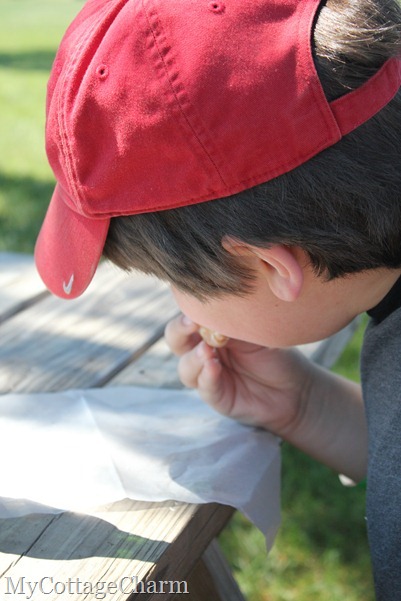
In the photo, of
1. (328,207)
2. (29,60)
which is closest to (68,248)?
(328,207)

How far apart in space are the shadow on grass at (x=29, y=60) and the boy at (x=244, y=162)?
6.96 m

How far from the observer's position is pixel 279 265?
3.31 feet

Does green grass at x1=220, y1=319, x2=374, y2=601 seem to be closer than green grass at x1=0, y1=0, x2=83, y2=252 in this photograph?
Yes

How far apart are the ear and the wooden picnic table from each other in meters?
0.29

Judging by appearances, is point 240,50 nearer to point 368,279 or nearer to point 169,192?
point 169,192

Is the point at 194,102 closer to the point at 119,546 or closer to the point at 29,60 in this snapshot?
the point at 119,546

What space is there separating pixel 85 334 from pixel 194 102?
0.67 m

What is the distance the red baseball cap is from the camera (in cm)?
90

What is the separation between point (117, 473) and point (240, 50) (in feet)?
1.77

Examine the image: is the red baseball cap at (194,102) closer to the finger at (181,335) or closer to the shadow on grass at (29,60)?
the finger at (181,335)

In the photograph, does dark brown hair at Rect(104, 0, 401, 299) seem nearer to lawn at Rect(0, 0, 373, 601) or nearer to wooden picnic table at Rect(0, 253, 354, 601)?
wooden picnic table at Rect(0, 253, 354, 601)

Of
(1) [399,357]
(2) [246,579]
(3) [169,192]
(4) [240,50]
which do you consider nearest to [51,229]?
(3) [169,192]

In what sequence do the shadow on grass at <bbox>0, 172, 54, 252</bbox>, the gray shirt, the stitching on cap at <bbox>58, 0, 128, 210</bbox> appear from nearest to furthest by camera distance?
the stitching on cap at <bbox>58, 0, 128, 210</bbox> < the gray shirt < the shadow on grass at <bbox>0, 172, 54, 252</bbox>

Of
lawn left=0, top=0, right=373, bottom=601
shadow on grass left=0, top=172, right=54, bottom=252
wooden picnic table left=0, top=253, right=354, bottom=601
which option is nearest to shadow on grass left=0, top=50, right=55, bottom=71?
shadow on grass left=0, top=172, right=54, bottom=252
